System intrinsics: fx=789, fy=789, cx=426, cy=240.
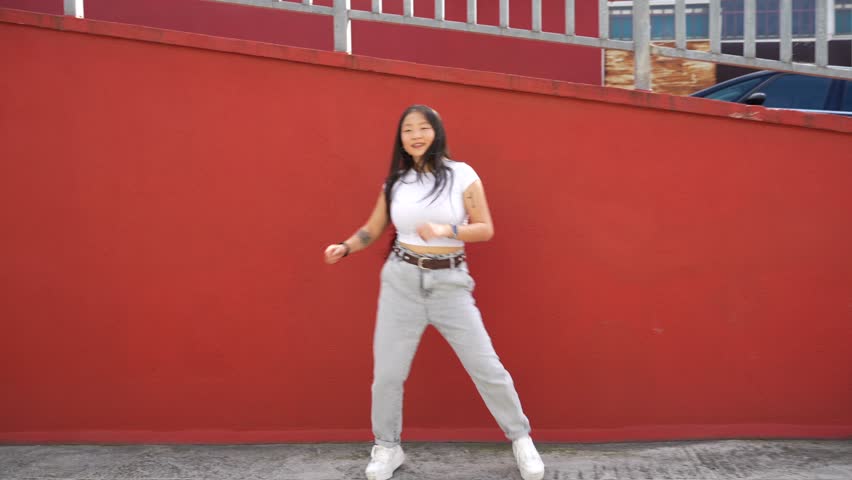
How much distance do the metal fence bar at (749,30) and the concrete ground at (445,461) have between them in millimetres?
1866

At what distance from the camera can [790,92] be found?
5551 mm

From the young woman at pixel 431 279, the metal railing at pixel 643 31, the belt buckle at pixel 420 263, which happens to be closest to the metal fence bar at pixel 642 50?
the metal railing at pixel 643 31

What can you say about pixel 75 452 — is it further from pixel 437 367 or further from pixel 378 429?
pixel 437 367

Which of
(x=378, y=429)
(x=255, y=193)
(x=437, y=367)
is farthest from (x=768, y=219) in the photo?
(x=255, y=193)

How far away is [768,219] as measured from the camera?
12.2 feet

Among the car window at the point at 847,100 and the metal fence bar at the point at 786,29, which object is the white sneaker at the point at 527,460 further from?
the car window at the point at 847,100

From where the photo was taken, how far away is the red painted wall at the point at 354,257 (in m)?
3.74

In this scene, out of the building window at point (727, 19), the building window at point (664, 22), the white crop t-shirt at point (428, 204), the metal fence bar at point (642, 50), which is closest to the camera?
the white crop t-shirt at point (428, 204)

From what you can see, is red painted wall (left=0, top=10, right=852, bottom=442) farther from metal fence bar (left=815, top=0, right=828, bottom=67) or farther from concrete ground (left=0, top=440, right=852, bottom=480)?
metal fence bar (left=815, top=0, right=828, bottom=67)

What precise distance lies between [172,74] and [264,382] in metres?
1.61

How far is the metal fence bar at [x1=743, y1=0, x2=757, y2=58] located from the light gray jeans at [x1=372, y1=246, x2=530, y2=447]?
5.81 feet

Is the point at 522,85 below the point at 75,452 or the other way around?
the other way around

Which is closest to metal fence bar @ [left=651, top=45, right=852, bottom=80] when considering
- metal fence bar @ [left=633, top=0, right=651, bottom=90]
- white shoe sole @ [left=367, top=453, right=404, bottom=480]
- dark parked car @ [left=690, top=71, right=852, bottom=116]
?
metal fence bar @ [left=633, top=0, right=651, bottom=90]

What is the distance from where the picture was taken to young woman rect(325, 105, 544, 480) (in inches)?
130
